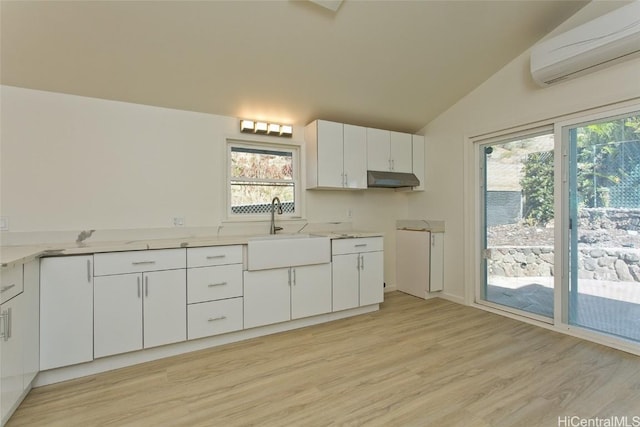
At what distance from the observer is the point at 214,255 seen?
8.54 feet

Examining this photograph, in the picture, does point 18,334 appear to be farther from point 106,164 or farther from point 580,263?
point 580,263

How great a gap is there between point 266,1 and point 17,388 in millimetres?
2930

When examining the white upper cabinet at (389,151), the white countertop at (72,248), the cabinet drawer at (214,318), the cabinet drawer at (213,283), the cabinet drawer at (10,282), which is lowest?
the cabinet drawer at (214,318)

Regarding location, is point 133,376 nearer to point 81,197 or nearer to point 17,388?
point 17,388

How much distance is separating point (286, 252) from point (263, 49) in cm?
180

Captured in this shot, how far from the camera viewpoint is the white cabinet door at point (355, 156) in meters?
3.56

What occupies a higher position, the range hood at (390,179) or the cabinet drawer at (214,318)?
the range hood at (390,179)

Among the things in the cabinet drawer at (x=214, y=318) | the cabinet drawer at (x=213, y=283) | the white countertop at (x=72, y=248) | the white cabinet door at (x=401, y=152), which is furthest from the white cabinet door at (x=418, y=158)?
the cabinet drawer at (x=214, y=318)

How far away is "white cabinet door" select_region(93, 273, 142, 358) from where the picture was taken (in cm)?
219

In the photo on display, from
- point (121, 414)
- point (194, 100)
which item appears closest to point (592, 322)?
point (121, 414)

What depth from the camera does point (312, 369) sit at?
7.30 ft

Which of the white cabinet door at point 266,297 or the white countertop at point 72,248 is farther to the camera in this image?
the white cabinet door at point 266,297

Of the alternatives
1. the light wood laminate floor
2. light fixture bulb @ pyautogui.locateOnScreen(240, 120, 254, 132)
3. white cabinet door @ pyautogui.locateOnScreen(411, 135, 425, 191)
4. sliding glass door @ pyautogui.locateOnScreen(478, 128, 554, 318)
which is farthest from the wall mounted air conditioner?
light fixture bulb @ pyautogui.locateOnScreen(240, 120, 254, 132)

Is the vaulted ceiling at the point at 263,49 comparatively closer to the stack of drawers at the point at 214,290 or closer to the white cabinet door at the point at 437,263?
the stack of drawers at the point at 214,290
